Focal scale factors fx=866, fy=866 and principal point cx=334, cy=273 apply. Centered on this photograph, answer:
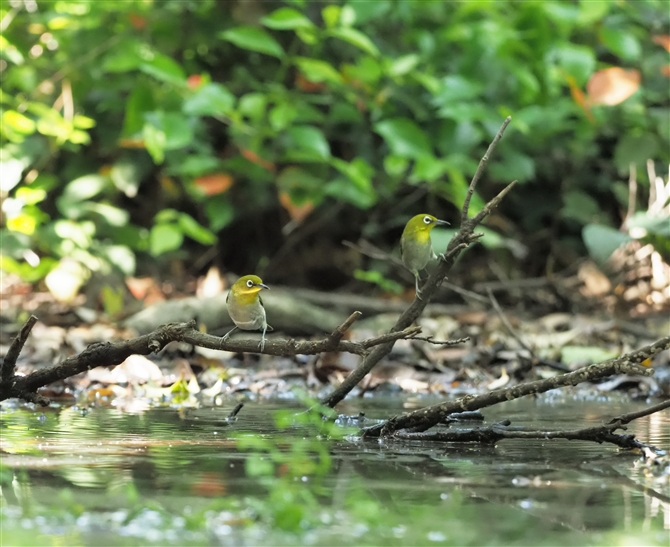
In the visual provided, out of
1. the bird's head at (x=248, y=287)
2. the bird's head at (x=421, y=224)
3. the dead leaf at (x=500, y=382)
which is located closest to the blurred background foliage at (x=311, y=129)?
the dead leaf at (x=500, y=382)

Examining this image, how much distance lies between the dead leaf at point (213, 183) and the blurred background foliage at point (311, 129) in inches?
0.5

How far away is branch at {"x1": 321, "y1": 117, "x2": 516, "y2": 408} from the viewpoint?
2.76 m

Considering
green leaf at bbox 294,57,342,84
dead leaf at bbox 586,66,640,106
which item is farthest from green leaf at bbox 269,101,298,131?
dead leaf at bbox 586,66,640,106

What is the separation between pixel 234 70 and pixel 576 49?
291cm

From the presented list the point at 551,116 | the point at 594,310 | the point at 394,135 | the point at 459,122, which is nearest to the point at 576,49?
the point at 551,116

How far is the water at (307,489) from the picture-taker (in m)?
1.62

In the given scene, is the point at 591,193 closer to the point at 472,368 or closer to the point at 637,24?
the point at 637,24

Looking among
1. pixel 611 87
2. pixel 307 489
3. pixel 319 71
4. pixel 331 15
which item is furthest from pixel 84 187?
pixel 307 489

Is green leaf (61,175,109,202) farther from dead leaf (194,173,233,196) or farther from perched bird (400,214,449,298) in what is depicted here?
perched bird (400,214,449,298)

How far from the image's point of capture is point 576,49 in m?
6.71

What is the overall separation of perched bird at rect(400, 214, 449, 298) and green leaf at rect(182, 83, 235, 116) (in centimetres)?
257

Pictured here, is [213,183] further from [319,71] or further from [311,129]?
[319,71]

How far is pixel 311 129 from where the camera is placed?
661 cm

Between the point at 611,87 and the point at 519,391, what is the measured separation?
4.68 m
